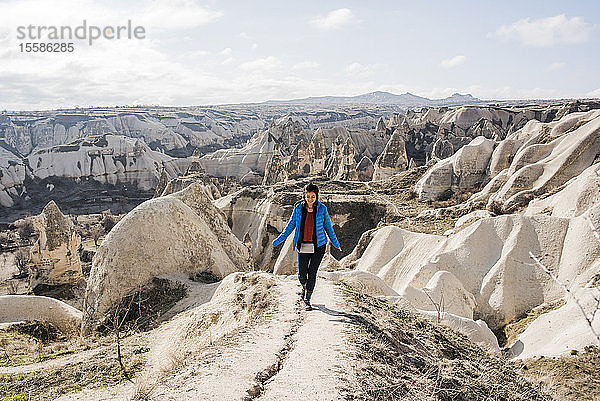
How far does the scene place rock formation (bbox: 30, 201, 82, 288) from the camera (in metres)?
19.7

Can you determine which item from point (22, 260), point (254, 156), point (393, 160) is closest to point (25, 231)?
point (22, 260)

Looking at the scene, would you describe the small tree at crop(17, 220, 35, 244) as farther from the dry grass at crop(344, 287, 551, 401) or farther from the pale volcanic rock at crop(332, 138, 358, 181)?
the dry grass at crop(344, 287, 551, 401)

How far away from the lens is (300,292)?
21.4 feet

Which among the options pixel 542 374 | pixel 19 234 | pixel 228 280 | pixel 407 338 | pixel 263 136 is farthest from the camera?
pixel 263 136

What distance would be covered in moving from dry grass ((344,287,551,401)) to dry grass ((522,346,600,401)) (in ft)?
5.93

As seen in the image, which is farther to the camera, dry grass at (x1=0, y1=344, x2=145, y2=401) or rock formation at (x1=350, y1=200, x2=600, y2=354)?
rock formation at (x1=350, y1=200, x2=600, y2=354)

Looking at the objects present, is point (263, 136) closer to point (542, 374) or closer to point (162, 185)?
point (162, 185)

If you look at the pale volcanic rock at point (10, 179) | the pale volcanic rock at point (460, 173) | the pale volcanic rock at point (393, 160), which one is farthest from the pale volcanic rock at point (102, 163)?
the pale volcanic rock at point (460, 173)

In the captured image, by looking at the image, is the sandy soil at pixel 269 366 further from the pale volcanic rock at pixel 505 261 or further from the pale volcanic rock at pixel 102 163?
the pale volcanic rock at pixel 102 163

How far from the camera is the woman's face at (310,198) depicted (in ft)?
19.0

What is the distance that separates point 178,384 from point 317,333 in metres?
1.68

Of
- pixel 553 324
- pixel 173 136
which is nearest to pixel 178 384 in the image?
pixel 553 324

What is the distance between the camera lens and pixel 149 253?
35.1ft

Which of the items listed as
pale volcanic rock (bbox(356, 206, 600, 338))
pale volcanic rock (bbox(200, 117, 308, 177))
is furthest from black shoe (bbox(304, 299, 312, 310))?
pale volcanic rock (bbox(200, 117, 308, 177))
